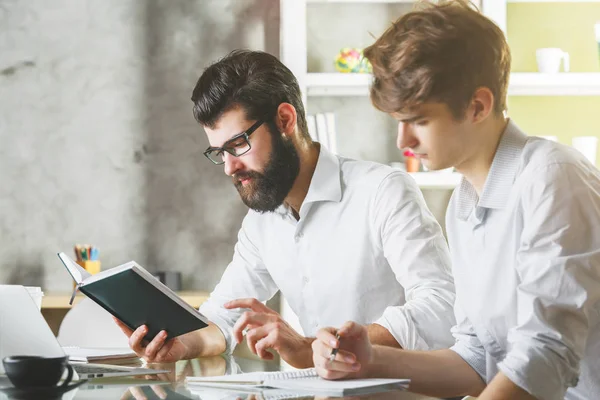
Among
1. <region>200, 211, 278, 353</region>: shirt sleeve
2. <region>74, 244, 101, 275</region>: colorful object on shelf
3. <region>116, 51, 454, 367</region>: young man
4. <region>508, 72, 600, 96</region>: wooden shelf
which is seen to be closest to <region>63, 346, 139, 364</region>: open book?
<region>116, 51, 454, 367</region>: young man

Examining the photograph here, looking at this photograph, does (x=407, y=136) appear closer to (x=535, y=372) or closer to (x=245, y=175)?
(x=535, y=372)

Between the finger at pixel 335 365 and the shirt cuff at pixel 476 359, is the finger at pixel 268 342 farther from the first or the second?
the shirt cuff at pixel 476 359

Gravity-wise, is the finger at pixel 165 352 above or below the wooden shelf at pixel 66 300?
above

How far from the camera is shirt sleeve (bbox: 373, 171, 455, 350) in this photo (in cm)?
185

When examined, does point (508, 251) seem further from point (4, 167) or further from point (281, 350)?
point (4, 167)

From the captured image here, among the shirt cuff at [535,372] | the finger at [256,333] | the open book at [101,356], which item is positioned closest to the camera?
the shirt cuff at [535,372]

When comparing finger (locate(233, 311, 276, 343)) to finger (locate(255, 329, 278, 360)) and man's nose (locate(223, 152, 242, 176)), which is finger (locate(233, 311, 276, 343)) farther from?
man's nose (locate(223, 152, 242, 176))

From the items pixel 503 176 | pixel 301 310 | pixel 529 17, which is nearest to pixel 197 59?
pixel 529 17

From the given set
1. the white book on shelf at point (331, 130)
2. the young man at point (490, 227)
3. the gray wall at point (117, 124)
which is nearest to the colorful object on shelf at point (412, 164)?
the white book on shelf at point (331, 130)

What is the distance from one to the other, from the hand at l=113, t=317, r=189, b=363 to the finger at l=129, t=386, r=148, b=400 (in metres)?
0.44

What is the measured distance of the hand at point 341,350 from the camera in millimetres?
1320

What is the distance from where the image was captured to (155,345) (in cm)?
182

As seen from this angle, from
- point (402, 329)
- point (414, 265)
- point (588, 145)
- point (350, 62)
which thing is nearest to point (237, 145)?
point (414, 265)

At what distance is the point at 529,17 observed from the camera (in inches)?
144
